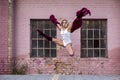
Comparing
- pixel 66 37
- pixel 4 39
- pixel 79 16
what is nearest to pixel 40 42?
pixel 4 39

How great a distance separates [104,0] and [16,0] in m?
3.69

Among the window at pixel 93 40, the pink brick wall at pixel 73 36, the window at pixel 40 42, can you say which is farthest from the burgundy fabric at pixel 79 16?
the window at pixel 40 42

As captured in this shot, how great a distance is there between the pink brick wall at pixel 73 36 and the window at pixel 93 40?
0.25 metres

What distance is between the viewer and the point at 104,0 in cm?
1973

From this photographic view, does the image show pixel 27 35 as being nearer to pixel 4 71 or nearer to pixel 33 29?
pixel 33 29

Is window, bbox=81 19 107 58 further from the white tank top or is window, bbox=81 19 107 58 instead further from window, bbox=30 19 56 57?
the white tank top

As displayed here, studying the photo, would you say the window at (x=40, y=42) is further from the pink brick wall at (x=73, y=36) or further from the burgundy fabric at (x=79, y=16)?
the burgundy fabric at (x=79, y=16)

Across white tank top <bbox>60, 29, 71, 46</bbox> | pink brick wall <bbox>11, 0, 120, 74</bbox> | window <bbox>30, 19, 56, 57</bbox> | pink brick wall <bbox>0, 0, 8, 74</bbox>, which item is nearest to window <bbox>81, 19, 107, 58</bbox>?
pink brick wall <bbox>11, 0, 120, 74</bbox>

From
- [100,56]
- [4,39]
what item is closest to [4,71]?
[4,39]

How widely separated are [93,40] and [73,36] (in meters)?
0.90

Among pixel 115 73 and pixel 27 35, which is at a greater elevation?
pixel 27 35

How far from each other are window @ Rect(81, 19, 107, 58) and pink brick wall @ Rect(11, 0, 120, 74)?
0.82 feet

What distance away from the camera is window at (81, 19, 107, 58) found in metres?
19.9

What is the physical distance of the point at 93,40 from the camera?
20.0 metres
